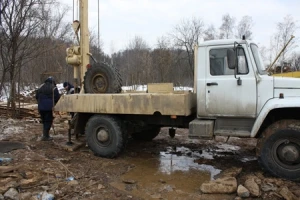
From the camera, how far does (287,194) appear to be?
4.54m

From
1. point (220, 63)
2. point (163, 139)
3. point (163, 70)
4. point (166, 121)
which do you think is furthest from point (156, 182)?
point (163, 70)

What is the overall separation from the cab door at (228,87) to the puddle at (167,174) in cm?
123

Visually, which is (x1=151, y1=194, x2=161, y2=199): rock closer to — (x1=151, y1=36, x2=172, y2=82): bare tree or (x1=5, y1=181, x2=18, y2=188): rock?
(x1=5, y1=181, x2=18, y2=188): rock

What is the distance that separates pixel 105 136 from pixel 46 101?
7.88ft

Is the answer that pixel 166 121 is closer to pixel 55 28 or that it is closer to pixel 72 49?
pixel 72 49

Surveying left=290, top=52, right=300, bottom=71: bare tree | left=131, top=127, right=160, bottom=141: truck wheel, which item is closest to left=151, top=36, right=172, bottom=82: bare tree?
left=290, top=52, right=300, bottom=71: bare tree

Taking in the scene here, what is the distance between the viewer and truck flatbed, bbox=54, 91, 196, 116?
235 inches

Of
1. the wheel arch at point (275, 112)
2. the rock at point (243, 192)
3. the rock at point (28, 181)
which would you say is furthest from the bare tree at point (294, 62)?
the rock at point (28, 181)

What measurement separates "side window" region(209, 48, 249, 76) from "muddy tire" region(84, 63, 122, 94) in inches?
92.9

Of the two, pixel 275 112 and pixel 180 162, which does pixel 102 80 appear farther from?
pixel 275 112

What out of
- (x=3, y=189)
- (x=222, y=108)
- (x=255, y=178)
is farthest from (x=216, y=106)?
(x=3, y=189)

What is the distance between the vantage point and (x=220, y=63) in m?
5.86

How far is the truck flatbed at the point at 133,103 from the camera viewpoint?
5973 mm

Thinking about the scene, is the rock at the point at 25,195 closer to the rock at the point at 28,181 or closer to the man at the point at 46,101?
the rock at the point at 28,181
